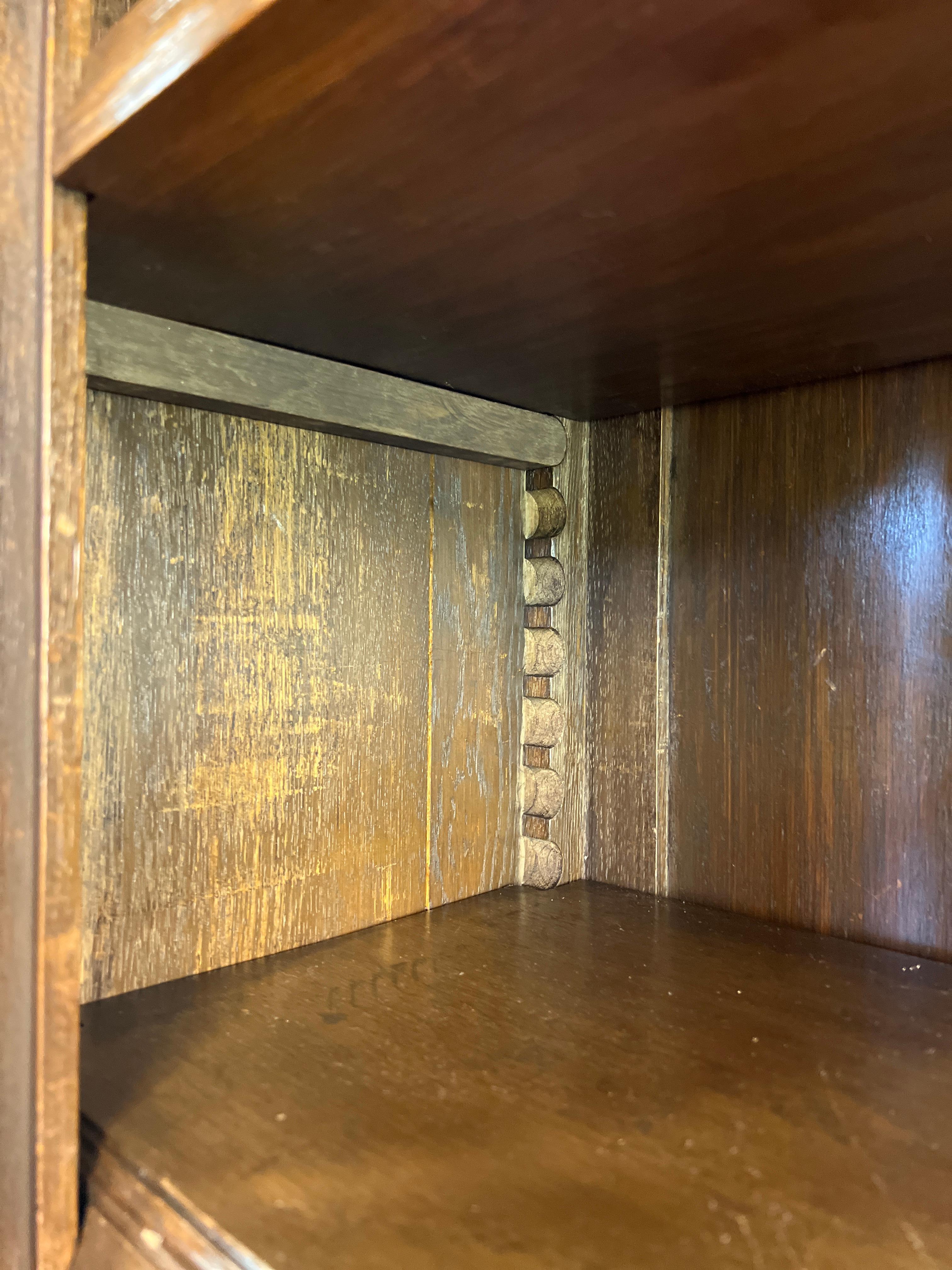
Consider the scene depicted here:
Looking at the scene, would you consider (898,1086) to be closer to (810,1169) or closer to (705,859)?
(810,1169)

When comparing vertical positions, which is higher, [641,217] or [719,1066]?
[641,217]

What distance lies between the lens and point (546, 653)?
1.16 meters

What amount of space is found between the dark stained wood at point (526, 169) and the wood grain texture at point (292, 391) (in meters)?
0.03

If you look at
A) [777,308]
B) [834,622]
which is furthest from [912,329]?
[834,622]

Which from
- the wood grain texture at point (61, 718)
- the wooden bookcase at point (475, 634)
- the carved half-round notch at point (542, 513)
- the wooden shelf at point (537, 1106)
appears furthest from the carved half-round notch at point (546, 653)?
the wood grain texture at point (61, 718)

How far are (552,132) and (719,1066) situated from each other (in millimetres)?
633

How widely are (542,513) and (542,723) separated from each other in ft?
0.88

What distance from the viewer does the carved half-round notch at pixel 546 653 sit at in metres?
1.16

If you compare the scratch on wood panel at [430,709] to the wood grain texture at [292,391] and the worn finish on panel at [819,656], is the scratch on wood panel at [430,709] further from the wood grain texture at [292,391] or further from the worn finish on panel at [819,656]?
the worn finish on panel at [819,656]

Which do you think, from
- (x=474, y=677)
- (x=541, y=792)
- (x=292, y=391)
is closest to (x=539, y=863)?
(x=541, y=792)

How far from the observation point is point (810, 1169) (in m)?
0.55

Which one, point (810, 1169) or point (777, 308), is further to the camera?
point (777, 308)

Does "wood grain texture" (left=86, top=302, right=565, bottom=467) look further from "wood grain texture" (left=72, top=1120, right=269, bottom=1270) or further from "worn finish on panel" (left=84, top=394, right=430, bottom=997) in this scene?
"wood grain texture" (left=72, top=1120, right=269, bottom=1270)

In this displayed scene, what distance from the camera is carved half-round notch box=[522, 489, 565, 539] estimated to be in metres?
1.16
